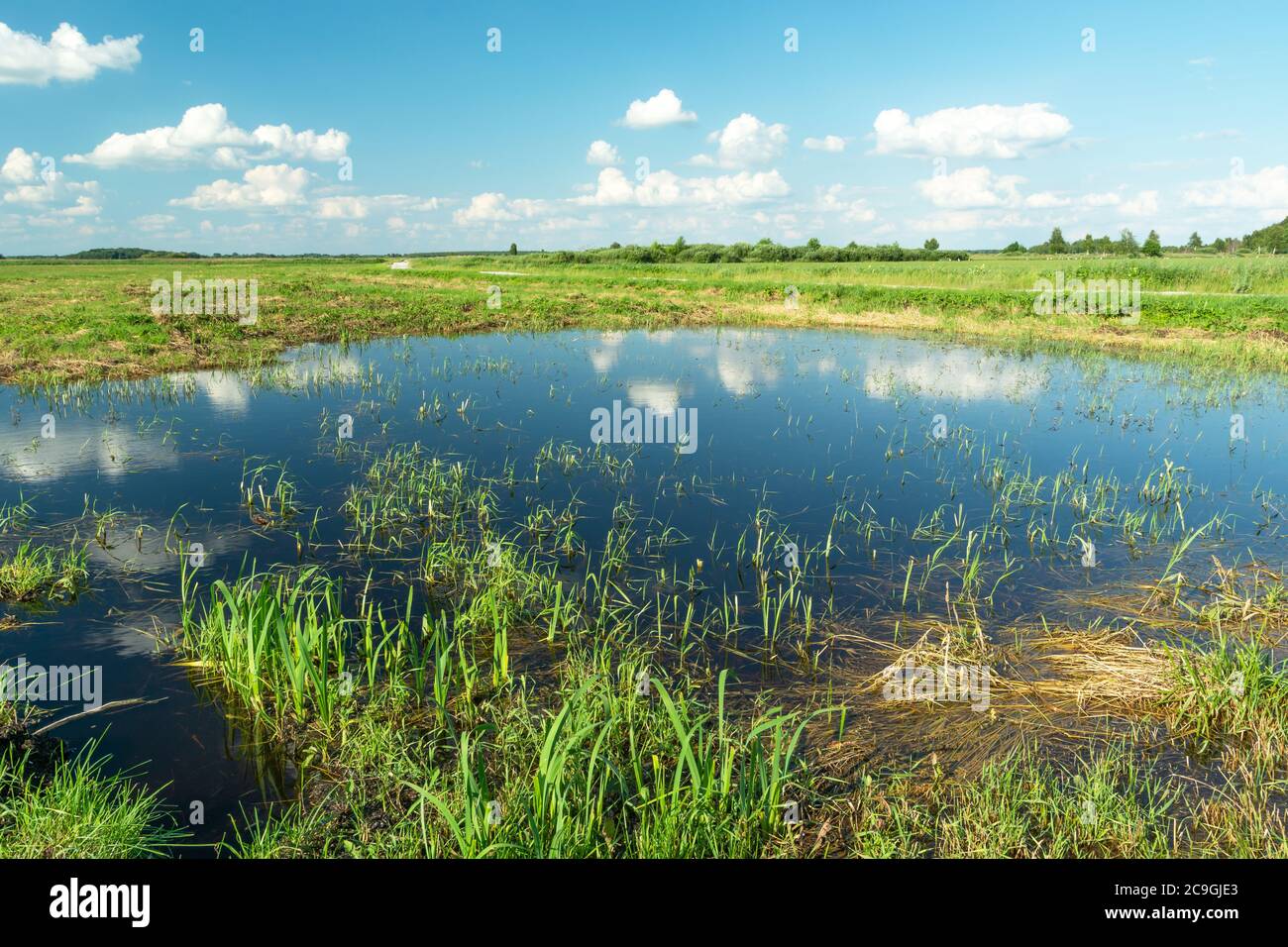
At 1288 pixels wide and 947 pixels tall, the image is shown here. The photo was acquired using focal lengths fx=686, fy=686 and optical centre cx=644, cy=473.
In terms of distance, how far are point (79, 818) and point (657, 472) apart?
899 centimetres

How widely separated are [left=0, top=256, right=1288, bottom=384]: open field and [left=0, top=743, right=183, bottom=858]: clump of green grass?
1816 centimetres

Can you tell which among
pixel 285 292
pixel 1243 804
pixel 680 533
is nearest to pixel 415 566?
pixel 680 533

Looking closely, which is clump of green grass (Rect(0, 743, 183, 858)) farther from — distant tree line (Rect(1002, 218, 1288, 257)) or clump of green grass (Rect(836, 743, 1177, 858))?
distant tree line (Rect(1002, 218, 1288, 257))

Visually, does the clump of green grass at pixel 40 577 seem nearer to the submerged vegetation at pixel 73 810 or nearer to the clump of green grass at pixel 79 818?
the submerged vegetation at pixel 73 810

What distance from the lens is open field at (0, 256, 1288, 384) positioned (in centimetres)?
2197

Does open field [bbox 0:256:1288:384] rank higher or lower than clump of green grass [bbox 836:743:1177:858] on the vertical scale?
higher

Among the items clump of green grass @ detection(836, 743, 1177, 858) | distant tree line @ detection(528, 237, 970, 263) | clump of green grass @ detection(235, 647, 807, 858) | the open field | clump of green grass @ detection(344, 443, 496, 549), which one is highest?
distant tree line @ detection(528, 237, 970, 263)

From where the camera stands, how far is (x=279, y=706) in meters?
5.46

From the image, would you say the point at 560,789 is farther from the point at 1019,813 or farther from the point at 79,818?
the point at 1019,813

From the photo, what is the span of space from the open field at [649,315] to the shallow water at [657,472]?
384 cm

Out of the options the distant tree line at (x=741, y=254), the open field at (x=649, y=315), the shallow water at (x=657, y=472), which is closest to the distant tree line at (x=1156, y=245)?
the distant tree line at (x=741, y=254)

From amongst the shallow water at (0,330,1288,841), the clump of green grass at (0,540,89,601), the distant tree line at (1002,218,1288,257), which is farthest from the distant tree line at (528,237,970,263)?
the clump of green grass at (0,540,89,601)

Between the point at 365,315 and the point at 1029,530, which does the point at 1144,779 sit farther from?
the point at 365,315
